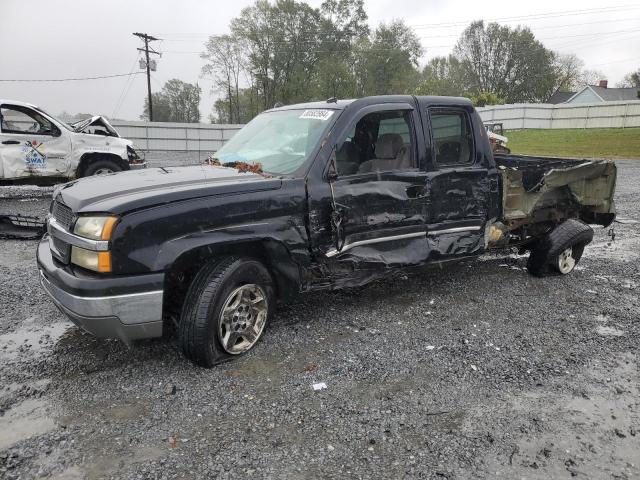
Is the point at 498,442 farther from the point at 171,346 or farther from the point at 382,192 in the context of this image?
the point at 171,346

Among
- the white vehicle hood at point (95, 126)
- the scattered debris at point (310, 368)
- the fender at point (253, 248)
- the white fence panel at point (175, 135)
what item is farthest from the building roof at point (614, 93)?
the scattered debris at point (310, 368)

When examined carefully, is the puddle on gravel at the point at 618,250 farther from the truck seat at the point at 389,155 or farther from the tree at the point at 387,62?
the tree at the point at 387,62

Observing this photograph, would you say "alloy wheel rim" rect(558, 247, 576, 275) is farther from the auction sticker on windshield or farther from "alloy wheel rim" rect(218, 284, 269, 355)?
"alloy wheel rim" rect(218, 284, 269, 355)

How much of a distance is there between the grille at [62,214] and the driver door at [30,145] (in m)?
7.33

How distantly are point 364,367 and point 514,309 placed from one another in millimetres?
1927

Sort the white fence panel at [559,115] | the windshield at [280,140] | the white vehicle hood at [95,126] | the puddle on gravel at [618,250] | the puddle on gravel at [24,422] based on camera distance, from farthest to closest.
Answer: the white fence panel at [559,115] < the white vehicle hood at [95,126] < the puddle on gravel at [618,250] < the windshield at [280,140] < the puddle on gravel at [24,422]

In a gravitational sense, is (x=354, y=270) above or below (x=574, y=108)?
below

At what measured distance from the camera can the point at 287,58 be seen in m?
49.1

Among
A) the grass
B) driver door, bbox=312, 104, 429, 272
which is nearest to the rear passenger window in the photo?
driver door, bbox=312, 104, 429, 272

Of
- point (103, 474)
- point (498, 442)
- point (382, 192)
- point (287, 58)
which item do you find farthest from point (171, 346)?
point (287, 58)

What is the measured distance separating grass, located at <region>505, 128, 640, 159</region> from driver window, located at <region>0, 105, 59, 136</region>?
783 inches

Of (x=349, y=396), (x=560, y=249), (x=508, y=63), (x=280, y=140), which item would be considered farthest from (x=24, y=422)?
(x=508, y=63)

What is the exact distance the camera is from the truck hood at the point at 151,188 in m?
3.14

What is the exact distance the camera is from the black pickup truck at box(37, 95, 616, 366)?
311 cm
